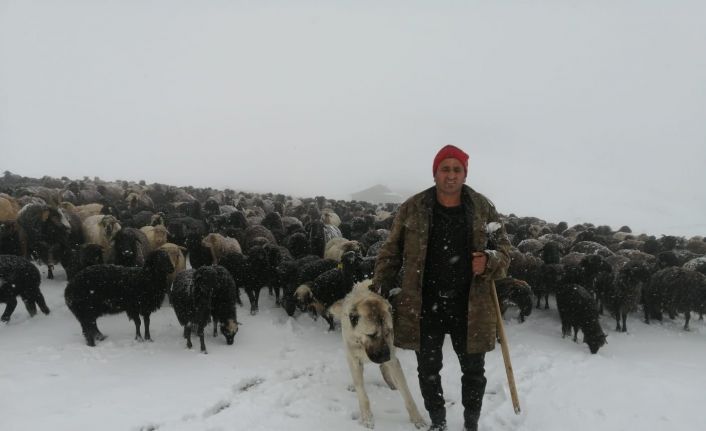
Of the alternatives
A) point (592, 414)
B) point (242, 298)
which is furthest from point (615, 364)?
point (242, 298)

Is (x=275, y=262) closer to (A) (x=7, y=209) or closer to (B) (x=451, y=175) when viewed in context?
(B) (x=451, y=175)

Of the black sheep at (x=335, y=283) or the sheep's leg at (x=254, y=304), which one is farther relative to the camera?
the sheep's leg at (x=254, y=304)

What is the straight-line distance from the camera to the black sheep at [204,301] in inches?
260

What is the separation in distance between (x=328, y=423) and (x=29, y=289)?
584cm

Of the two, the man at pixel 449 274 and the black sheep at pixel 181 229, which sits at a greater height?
the man at pixel 449 274

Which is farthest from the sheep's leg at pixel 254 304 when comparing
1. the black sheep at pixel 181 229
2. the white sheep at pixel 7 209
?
the white sheep at pixel 7 209

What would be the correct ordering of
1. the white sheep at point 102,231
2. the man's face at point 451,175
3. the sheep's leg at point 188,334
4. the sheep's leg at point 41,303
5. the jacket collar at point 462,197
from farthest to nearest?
the white sheep at point 102,231
the sheep's leg at point 41,303
the sheep's leg at point 188,334
the jacket collar at point 462,197
the man's face at point 451,175

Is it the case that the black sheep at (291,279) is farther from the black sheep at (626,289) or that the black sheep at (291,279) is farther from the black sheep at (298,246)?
the black sheep at (626,289)

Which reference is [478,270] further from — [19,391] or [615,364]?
[19,391]

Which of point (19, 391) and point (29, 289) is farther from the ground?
point (29, 289)

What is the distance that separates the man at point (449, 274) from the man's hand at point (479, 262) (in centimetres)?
2

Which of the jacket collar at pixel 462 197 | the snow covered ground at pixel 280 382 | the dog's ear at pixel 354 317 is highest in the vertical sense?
the jacket collar at pixel 462 197

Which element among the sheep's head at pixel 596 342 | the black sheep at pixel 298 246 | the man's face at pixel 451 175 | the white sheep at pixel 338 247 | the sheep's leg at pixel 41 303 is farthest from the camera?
the black sheep at pixel 298 246

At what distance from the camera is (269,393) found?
17.6 ft
